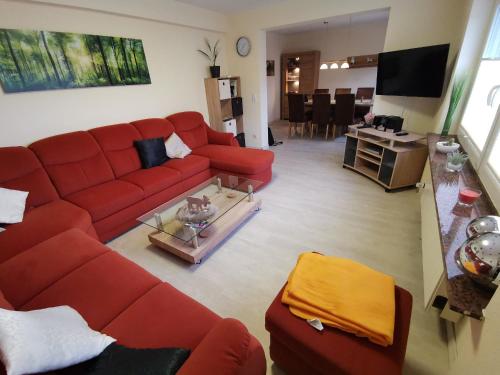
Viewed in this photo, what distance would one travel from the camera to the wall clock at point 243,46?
4.11 m

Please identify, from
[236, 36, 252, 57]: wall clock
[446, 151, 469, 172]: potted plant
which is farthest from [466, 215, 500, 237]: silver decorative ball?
[236, 36, 252, 57]: wall clock

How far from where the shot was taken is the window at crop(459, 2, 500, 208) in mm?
1456

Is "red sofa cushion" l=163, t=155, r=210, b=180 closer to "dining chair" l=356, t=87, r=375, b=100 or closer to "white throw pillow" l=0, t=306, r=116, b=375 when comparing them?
"white throw pillow" l=0, t=306, r=116, b=375

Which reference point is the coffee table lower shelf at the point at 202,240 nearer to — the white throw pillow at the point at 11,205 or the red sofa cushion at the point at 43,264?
the red sofa cushion at the point at 43,264

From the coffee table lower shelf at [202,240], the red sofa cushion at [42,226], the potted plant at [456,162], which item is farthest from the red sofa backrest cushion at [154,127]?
the potted plant at [456,162]

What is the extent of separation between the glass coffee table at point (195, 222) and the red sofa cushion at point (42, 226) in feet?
1.55

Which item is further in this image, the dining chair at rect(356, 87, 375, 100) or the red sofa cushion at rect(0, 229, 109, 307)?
the dining chair at rect(356, 87, 375, 100)

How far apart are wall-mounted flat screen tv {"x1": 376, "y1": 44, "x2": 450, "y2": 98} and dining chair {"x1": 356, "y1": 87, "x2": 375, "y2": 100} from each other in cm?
336

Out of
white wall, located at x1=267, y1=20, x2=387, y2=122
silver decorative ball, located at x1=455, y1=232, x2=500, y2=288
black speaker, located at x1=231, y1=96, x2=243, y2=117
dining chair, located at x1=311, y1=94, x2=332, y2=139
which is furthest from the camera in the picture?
white wall, located at x1=267, y1=20, x2=387, y2=122

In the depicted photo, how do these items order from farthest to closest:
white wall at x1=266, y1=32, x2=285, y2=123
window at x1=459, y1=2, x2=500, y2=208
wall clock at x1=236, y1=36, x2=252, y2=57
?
white wall at x1=266, y1=32, x2=285, y2=123 → wall clock at x1=236, y1=36, x2=252, y2=57 → window at x1=459, y1=2, x2=500, y2=208

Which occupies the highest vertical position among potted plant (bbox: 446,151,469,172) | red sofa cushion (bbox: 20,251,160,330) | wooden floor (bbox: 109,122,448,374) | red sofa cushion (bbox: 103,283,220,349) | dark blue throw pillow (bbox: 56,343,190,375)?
potted plant (bbox: 446,151,469,172)

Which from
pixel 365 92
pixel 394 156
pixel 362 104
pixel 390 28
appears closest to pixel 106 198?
pixel 394 156

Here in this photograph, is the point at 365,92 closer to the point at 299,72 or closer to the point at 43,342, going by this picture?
the point at 299,72

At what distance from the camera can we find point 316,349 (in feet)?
3.09
